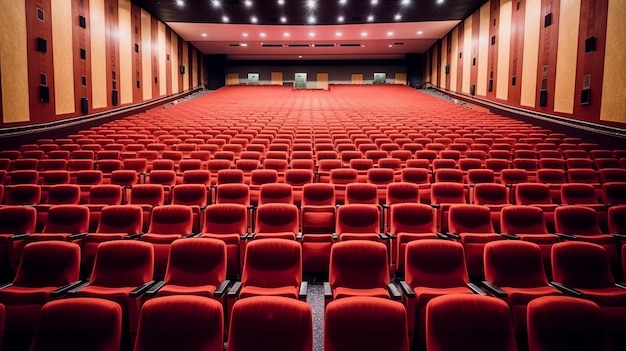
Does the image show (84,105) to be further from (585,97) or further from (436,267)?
(585,97)

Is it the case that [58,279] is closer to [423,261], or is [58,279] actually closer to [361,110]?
[423,261]

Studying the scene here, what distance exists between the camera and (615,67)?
5805mm

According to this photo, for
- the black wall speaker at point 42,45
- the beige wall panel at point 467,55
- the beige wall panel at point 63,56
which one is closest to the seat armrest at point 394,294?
the black wall speaker at point 42,45

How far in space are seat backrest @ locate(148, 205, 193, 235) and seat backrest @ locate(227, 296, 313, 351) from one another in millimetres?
1485

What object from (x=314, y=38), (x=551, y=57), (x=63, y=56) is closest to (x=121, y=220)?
(x=63, y=56)

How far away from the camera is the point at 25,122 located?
6.43m

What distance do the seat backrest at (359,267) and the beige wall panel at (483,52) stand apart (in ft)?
34.1

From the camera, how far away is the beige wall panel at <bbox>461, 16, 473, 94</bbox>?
41.2 feet

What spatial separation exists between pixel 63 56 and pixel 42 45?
79 cm

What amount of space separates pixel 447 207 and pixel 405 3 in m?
9.86

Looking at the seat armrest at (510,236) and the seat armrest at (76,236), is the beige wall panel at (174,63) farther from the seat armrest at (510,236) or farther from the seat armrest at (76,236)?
the seat armrest at (510,236)

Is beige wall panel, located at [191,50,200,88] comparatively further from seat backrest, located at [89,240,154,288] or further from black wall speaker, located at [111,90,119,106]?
seat backrest, located at [89,240,154,288]

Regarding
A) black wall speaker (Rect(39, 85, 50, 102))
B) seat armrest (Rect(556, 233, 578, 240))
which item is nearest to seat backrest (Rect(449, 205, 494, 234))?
seat armrest (Rect(556, 233, 578, 240))

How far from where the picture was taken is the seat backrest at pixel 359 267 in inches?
87.7
